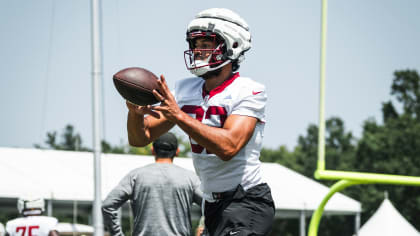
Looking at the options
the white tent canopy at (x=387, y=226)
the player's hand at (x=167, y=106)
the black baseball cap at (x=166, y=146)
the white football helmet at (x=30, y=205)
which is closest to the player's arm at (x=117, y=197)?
the black baseball cap at (x=166, y=146)

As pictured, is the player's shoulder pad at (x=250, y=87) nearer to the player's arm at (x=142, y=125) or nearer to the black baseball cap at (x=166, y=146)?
the player's arm at (x=142, y=125)

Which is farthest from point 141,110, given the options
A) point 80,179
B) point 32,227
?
point 80,179

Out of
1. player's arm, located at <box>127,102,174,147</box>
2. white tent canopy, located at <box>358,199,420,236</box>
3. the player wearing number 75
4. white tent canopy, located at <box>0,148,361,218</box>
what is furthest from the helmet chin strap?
white tent canopy, located at <box>358,199,420,236</box>

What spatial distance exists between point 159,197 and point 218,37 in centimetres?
180

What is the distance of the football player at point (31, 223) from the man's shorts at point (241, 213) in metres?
3.56

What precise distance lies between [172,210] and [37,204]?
2192 mm

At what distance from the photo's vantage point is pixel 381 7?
3896mm

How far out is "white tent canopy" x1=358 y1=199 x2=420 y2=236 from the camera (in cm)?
1293

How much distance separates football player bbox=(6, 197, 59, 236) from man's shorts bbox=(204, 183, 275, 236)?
3558 millimetres

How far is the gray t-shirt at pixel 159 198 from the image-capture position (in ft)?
13.8

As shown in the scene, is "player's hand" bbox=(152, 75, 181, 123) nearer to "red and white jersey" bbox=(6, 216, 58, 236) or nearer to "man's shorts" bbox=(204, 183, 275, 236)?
"man's shorts" bbox=(204, 183, 275, 236)

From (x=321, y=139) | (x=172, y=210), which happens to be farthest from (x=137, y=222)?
(x=321, y=139)

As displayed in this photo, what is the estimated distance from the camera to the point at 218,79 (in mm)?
2691

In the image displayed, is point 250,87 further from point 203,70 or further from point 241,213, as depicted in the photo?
point 241,213
